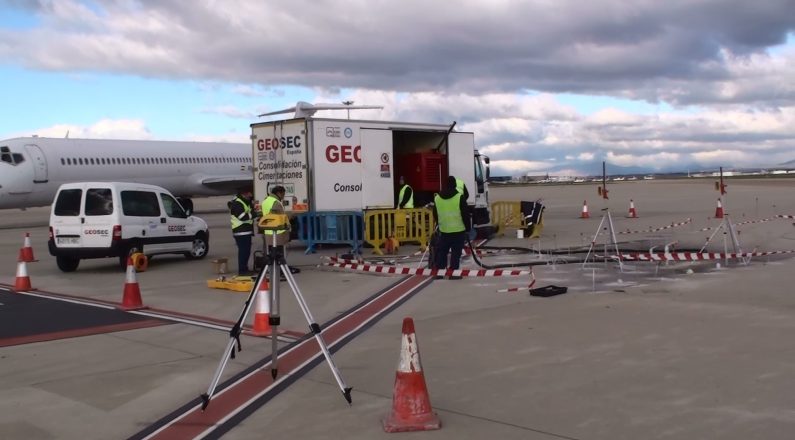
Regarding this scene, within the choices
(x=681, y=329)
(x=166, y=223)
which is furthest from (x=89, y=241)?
(x=681, y=329)

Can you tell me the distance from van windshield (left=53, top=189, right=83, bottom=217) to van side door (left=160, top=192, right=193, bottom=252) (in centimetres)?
171

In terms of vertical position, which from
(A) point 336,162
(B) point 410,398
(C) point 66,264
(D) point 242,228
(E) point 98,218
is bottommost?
(B) point 410,398

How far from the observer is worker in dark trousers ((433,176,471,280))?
43.2 ft

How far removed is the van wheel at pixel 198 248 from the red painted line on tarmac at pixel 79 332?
24.8 ft

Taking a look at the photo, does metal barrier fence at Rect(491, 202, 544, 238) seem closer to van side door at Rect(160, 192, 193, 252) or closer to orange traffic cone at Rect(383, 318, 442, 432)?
van side door at Rect(160, 192, 193, 252)

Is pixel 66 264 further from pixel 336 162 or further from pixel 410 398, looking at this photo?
pixel 410 398

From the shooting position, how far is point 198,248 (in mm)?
17688

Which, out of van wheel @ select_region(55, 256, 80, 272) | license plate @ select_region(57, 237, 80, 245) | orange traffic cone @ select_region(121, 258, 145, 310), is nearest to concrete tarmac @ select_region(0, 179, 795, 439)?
orange traffic cone @ select_region(121, 258, 145, 310)

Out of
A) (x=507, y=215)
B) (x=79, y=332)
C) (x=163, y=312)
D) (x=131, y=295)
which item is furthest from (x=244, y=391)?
(x=507, y=215)

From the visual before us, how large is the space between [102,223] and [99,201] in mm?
485

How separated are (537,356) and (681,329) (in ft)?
6.34

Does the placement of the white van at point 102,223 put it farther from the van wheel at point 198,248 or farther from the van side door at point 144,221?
the van wheel at point 198,248

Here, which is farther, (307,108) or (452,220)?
(307,108)

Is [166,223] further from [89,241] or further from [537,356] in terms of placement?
[537,356]
